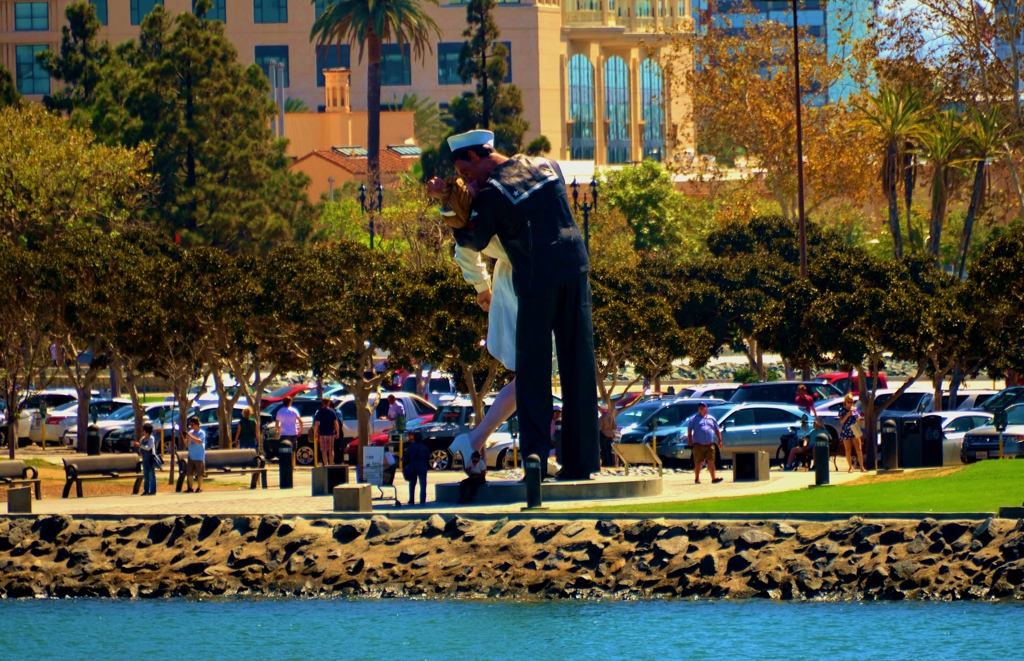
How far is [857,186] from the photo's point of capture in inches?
2235

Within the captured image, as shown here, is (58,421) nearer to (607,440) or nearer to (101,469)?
(101,469)

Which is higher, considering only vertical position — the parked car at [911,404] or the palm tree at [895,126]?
the palm tree at [895,126]

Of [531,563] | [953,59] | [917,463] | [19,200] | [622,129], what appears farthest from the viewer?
[622,129]

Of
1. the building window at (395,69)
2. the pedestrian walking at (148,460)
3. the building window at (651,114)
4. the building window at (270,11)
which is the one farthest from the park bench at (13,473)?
the building window at (651,114)

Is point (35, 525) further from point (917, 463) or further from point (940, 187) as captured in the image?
point (940, 187)

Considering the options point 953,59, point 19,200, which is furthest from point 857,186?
point 19,200

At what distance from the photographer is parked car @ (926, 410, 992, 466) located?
31.0m

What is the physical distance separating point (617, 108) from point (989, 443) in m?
100

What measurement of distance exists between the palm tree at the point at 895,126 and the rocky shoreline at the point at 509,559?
27.2m

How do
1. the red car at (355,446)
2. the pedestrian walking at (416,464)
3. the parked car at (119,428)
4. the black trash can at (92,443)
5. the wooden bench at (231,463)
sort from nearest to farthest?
1. the pedestrian walking at (416,464)
2. the wooden bench at (231,463)
3. the red car at (355,446)
4. the black trash can at (92,443)
5. the parked car at (119,428)

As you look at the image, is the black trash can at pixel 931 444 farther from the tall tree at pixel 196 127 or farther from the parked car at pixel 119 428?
the tall tree at pixel 196 127

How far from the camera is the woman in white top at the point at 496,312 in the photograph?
922 inches

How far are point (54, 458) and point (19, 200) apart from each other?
29.7 ft

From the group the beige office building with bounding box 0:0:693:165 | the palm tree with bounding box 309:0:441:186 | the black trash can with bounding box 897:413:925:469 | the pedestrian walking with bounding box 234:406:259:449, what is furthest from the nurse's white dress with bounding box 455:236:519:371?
the beige office building with bounding box 0:0:693:165
